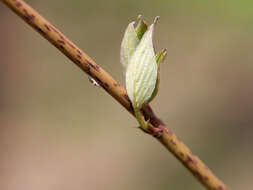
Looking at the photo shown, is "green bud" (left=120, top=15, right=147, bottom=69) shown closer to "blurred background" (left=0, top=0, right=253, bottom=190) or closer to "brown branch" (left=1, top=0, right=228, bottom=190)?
"brown branch" (left=1, top=0, right=228, bottom=190)

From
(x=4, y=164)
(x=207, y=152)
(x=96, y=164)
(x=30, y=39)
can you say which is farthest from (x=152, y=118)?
(x=30, y=39)

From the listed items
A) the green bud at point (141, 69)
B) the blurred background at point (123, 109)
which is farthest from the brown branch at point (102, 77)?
the blurred background at point (123, 109)

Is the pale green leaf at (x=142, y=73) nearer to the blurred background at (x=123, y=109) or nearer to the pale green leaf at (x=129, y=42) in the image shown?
the pale green leaf at (x=129, y=42)

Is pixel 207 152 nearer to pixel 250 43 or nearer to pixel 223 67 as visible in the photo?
pixel 223 67

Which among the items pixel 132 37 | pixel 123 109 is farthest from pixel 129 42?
pixel 123 109

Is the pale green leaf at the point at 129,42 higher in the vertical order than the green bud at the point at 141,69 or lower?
higher

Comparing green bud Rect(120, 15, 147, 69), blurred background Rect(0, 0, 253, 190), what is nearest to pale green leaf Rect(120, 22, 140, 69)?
green bud Rect(120, 15, 147, 69)
